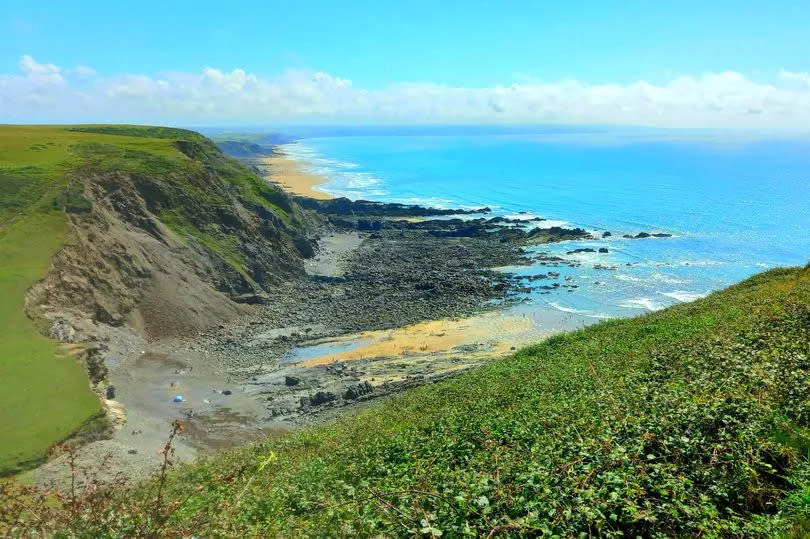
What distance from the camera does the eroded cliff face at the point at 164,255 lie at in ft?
123

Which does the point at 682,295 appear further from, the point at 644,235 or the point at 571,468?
the point at 571,468

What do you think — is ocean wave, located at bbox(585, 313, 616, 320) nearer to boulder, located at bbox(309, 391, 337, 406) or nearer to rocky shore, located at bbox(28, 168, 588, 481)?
rocky shore, located at bbox(28, 168, 588, 481)

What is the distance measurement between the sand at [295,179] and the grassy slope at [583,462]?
10052 cm

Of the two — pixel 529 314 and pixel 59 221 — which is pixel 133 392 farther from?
pixel 529 314

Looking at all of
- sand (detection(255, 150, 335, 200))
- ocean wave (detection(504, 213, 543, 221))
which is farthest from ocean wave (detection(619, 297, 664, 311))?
sand (detection(255, 150, 335, 200))

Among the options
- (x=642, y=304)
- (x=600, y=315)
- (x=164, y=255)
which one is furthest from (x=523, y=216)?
(x=164, y=255)

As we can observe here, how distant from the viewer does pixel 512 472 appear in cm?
844

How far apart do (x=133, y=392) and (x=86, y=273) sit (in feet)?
39.8

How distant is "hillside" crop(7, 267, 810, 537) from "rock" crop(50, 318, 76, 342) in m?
20.5

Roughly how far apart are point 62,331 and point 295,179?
121080 mm

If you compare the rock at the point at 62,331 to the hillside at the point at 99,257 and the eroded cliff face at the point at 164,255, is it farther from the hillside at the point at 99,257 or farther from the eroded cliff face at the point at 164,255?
the eroded cliff face at the point at 164,255

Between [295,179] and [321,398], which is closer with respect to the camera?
[321,398]

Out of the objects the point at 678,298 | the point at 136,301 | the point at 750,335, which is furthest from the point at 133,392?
the point at 678,298

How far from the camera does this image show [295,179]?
486ft
